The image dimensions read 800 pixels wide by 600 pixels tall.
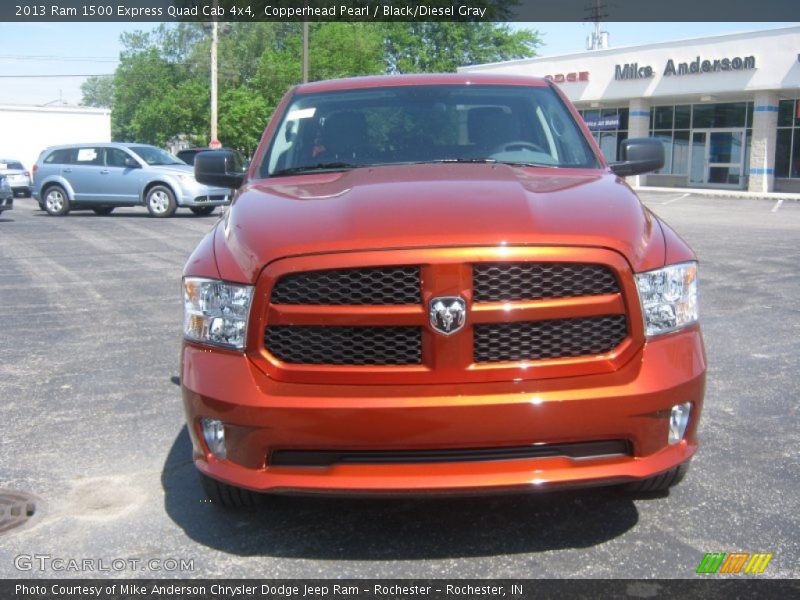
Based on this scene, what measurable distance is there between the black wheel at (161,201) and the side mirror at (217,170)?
611 inches

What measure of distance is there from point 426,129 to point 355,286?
1767mm

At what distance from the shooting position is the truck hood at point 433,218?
2.84 metres

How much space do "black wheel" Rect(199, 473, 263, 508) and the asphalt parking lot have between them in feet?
0.25

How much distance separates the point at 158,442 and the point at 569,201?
7.85 ft

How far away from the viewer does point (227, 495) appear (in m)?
3.27

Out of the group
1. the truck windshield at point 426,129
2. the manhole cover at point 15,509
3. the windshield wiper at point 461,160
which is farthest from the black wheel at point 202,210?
the manhole cover at point 15,509

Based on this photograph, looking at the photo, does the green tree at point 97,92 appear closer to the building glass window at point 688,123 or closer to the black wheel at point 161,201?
the building glass window at point 688,123

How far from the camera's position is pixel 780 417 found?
14.9 feet

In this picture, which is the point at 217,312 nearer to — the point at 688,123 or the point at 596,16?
the point at 688,123

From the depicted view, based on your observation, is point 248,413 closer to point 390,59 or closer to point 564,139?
point 564,139

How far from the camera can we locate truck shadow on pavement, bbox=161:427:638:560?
310 cm

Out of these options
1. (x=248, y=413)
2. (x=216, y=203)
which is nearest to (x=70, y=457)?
(x=248, y=413)

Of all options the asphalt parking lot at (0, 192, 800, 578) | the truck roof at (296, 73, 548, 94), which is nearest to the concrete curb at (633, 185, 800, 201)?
the asphalt parking lot at (0, 192, 800, 578)

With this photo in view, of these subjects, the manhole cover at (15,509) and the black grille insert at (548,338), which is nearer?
the black grille insert at (548,338)
